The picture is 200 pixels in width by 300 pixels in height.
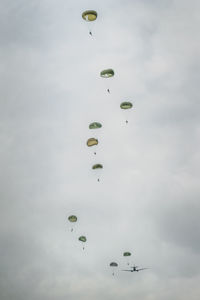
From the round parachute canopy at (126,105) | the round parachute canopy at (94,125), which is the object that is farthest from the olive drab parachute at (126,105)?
the round parachute canopy at (94,125)

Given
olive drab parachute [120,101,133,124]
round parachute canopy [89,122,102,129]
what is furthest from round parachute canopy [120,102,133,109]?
round parachute canopy [89,122,102,129]

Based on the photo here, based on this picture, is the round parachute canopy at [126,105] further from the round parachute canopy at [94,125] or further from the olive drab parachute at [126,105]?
the round parachute canopy at [94,125]

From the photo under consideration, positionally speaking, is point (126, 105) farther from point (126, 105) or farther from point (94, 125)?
point (94, 125)

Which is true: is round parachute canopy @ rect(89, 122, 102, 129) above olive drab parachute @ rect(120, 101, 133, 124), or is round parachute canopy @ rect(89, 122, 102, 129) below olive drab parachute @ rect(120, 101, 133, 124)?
below

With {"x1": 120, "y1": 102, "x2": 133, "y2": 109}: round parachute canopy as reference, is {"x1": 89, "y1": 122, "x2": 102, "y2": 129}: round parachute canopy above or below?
below

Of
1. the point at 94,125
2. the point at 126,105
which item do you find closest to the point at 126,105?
the point at 126,105

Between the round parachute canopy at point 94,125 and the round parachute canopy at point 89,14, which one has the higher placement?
the round parachute canopy at point 89,14

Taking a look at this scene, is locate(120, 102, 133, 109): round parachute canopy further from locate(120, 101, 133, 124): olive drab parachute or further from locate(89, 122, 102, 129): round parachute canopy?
locate(89, 122, 102, 129): round parachute canopy

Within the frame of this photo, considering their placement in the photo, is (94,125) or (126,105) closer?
(94,125)

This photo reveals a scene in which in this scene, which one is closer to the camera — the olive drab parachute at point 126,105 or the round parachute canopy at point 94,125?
the round parachute canopy at point 94,125

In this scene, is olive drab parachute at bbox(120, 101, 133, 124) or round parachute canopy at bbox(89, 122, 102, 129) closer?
round parachute canopy at bbox(89, 122, 102, 129)

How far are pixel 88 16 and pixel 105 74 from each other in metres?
10.9

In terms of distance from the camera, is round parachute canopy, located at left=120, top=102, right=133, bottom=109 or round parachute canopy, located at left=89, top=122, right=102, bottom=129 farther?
round parachute canopy, located at left=120, top=102, right=133, bottom=109

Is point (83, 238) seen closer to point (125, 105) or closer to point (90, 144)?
point (90, 144)
